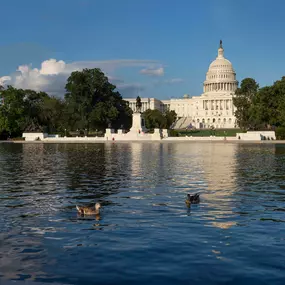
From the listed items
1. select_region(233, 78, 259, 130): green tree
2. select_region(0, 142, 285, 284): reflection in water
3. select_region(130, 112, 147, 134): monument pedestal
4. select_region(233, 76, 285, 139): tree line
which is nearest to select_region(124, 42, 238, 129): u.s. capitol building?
select_region(233, 78, 259, 130): green tree

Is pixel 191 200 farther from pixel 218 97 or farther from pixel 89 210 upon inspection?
pixel 218 97

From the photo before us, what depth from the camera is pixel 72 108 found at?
9831 cm

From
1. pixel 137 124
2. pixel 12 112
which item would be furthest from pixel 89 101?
pixel 12 112

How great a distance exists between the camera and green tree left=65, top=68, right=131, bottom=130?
320 feet

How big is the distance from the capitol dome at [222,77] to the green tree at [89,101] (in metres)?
94.7

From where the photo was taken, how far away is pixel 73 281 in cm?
764

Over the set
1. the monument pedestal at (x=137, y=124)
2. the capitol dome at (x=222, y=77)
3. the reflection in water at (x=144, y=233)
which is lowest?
the reflection in water at (x=144, y=233)

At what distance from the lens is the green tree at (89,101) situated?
9769 cm

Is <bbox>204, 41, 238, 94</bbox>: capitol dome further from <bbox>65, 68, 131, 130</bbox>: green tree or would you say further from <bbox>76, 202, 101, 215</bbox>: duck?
<bbox>76, 202, 101, 215</bbox>: duck

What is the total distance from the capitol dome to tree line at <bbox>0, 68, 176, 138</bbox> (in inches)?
3492

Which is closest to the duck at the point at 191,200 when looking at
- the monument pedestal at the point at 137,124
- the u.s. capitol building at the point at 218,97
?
the monument pedestal at the point at 137,124

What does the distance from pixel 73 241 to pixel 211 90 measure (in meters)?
188

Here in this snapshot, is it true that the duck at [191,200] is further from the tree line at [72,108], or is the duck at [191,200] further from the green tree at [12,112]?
the green tree at [12,112]

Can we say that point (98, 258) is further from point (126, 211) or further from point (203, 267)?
→ point (126, 211)
